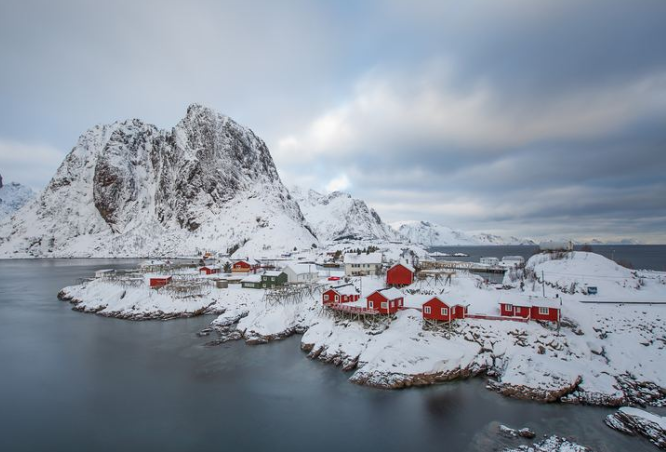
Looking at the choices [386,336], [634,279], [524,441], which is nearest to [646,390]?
[524,441]

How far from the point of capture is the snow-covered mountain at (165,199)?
120 metres

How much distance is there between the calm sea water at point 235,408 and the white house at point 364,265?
29.5 metres

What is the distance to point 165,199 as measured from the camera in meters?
148

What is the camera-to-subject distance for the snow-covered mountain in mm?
120188

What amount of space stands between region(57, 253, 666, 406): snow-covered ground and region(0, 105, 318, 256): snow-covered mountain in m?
65.7

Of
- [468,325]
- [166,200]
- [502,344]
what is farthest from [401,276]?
[166,200]

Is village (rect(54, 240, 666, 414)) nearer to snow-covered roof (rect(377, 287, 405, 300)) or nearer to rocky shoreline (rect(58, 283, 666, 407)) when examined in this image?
rocky shoreline (rect(58, 283, 666, 407))

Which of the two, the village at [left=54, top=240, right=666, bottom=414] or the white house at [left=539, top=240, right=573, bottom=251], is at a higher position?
the white house at [left=539, top=240, right=573, bottom=251]

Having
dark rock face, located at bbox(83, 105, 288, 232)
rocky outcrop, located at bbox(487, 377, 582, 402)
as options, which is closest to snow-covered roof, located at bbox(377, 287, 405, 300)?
rocky outcrop, located at bbox(487, 377, 582, 402)

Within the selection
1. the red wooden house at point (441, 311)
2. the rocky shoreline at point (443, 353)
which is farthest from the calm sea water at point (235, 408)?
the red wooden house at point (441, 311)

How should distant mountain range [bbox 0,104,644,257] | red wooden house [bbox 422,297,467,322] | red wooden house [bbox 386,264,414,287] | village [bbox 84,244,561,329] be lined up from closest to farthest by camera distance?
red wooden house [bbox 422,297,467,322], village [bbox 84,244,561,329], red wooden house [bbox 386,264,414,287], distant mountain range [bbox 0,104,644,257]

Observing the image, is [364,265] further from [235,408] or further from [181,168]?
[181,168]

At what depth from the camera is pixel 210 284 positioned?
175 feet

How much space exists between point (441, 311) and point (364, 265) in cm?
3116
